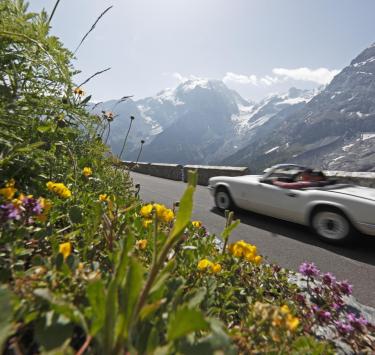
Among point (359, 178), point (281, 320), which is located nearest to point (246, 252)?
point (281, 320)

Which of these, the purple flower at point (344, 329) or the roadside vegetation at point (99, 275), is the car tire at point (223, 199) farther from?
the purple flower at point (344, 329)

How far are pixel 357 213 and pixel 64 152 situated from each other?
A: 4.16 m

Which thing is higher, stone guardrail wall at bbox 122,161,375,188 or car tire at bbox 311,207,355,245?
stone guardrail wall at bbox 122,161,375,188

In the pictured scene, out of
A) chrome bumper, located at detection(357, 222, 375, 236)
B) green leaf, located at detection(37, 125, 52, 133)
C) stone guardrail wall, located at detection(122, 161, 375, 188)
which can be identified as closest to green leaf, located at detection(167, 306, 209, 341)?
green leaf, located at detection(37, 125, 52, 133)

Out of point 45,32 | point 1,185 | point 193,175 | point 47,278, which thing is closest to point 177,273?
point 47,278

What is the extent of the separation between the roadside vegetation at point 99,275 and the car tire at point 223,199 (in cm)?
375

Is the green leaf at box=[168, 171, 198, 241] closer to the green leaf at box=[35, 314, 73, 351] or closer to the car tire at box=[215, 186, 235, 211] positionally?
the green leaf at box=[35, 314, 73, 351]

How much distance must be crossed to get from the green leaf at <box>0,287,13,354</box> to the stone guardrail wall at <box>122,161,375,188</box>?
11.9ft

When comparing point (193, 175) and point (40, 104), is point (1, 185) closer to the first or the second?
point (40, 104)

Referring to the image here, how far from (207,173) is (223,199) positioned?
7.35m

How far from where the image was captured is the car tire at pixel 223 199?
638 centimetres

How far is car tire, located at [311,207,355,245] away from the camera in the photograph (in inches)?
168

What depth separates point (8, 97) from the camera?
4.65 ft

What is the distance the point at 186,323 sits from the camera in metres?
0.65
